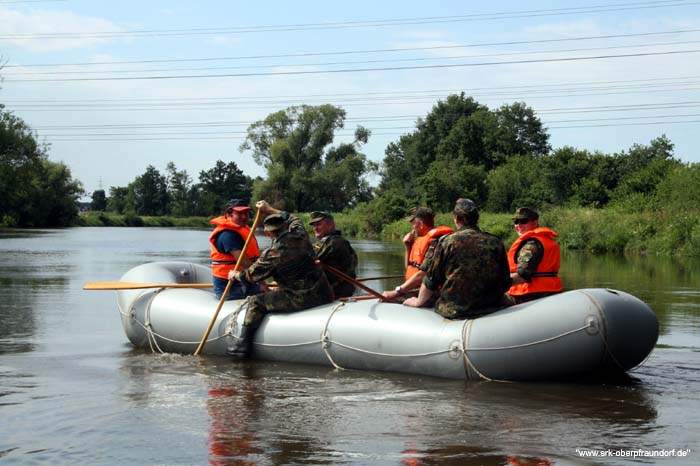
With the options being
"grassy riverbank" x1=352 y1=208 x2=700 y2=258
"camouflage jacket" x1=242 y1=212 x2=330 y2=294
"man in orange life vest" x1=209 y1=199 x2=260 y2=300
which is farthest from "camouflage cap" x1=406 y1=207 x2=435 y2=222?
"grassy riverbank" x1=352 y1=208 x2=700 y2=258

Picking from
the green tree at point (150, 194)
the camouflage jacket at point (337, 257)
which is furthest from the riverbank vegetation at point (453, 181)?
the green tree at point (150, 194)

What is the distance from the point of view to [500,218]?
39.0 meters

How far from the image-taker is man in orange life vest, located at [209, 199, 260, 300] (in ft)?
31.7

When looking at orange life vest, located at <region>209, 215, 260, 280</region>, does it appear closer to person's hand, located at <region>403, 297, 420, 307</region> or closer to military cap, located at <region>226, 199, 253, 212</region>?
military cap, located at <region>226, 199, 253, 212</region>

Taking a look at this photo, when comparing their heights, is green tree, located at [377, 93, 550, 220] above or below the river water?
above

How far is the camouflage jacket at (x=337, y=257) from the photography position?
9461 mm

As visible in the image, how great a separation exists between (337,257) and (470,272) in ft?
6.51

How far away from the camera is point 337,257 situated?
9523mm

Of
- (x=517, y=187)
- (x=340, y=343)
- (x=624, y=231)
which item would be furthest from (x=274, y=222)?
(x=517, y=187)

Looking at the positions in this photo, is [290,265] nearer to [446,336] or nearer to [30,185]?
[446,336]

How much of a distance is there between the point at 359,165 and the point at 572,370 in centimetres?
6052

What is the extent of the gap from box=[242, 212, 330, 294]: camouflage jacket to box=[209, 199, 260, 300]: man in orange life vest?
62cm

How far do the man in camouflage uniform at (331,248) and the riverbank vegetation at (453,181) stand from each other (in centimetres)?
2131

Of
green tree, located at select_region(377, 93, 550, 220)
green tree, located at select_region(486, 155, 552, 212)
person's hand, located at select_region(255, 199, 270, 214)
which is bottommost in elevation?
person's hand, located at select_region(255, 199, 270, 214)
